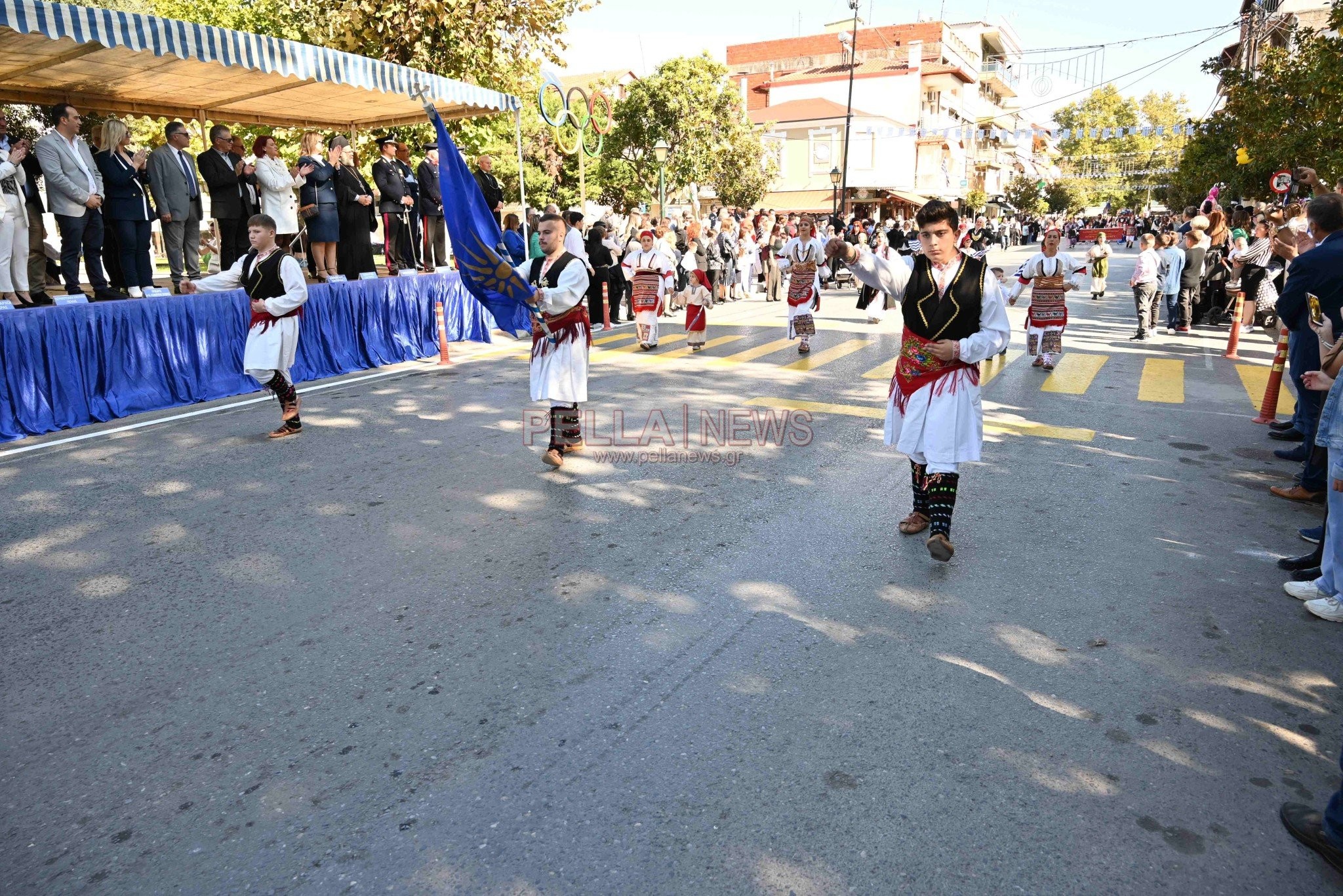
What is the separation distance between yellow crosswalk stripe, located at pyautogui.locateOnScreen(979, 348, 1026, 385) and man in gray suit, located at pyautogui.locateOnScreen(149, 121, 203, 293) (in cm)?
943

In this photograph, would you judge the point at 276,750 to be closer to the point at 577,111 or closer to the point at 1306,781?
the point at 1306,781

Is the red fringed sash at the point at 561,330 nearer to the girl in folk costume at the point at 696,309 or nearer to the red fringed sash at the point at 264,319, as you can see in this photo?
the red fringed sash at the point at 264,319

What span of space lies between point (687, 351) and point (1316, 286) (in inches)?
310

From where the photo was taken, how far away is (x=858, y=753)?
3.13m

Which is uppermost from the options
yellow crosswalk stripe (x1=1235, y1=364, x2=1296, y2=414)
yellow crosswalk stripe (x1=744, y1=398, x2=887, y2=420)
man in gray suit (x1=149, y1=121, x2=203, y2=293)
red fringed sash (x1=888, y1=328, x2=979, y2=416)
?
man in gray suit (x1=149, y1=121, x2=203, y2=293)

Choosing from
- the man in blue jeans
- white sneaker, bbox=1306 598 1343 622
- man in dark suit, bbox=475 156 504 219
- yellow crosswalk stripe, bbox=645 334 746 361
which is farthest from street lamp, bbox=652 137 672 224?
white sneaker, bbox=1306 598 1343 622

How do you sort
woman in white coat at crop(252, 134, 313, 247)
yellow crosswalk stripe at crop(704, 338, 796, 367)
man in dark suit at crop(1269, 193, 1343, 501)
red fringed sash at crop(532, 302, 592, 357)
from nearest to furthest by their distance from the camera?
man in dark suit at crop(1269, 193, 1343, 501), red fringed sash at crop(532, 302, 592, 357), woman in white coat at crop(252, 134, 313, 247), yellow crosswalk stripe at crop(704, 338, 796, 367)

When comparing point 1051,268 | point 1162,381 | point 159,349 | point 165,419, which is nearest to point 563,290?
point 165,419

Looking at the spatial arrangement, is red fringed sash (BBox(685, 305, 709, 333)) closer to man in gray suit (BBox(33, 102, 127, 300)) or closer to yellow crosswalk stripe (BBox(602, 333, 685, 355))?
yellow crosswalk stripe (BBox(602, 333, 685, 355))

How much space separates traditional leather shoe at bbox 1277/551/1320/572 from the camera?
4645 millimetres

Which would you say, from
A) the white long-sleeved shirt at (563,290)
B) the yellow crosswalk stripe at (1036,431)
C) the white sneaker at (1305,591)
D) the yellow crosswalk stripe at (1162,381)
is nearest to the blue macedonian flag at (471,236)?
the white long-sleeved shirt at (563,290)

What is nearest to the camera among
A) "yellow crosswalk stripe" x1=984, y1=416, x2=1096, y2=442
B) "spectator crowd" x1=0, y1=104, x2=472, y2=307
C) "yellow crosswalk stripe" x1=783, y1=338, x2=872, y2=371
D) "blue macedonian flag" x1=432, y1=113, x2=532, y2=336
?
"blue macedonian flag" x1=432, y1=113, x2=532, y2=336

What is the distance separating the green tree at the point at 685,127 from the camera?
36.2 m

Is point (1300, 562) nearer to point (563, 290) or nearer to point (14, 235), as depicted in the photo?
point (563, 290)
